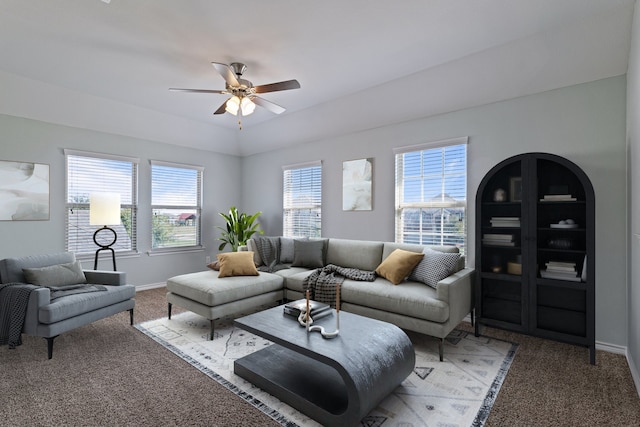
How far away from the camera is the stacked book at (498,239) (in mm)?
3277

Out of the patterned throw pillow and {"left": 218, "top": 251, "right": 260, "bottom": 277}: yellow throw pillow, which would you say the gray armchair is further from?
the patterned throw pillow

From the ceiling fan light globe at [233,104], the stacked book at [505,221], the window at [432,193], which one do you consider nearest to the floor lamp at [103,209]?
the ceiling fan light globe at [233,104]

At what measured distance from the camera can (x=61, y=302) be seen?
112 inches

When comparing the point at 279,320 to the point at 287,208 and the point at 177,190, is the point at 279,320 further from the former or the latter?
the point at 177,190

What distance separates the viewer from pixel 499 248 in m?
3.36

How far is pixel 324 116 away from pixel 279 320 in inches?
132

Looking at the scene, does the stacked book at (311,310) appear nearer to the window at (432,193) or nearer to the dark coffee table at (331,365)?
the dark coffee table at (331,365)

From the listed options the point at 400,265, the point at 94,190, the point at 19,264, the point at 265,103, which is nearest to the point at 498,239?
the point at 400,265

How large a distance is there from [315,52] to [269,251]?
274 cm

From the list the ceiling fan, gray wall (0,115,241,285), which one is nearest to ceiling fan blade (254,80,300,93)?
the ceiling fan

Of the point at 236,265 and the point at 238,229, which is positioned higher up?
the point at 238,229

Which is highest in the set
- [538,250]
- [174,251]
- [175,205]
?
[175,205]

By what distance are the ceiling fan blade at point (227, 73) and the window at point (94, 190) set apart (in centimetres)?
295

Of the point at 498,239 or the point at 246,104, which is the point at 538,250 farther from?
the point at 246,104
